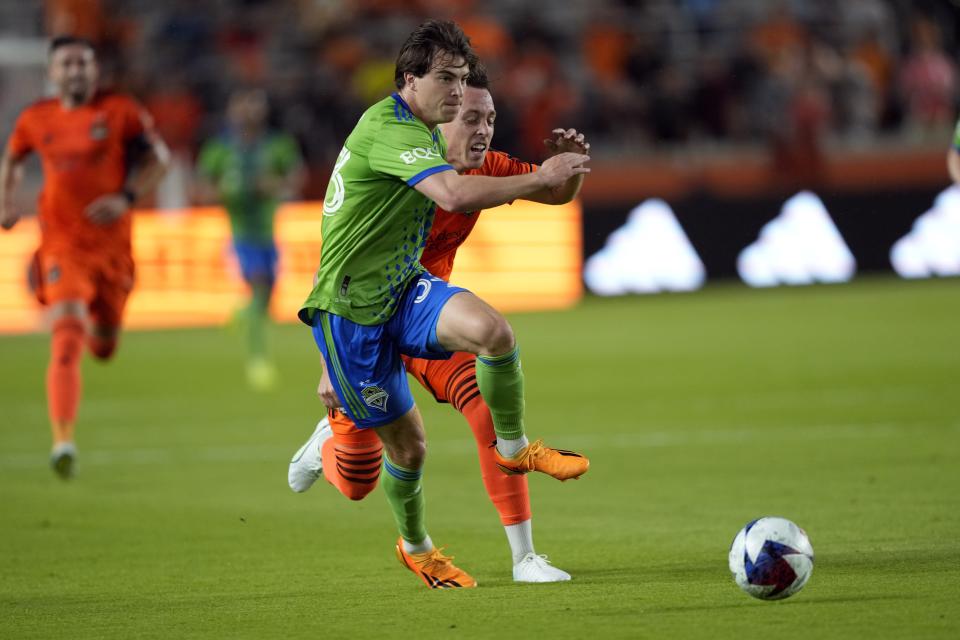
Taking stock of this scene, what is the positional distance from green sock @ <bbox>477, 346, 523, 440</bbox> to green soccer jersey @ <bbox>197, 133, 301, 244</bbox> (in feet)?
34.1

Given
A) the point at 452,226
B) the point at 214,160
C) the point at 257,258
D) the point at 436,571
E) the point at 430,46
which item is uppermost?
the point at 430,46

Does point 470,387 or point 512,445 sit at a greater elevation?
point 470,387

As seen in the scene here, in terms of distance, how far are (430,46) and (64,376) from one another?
4928 mm

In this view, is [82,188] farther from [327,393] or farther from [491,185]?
[491,185]

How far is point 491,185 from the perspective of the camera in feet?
19.0

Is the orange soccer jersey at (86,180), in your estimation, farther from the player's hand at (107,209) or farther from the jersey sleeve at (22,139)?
the player's hand at (107,209)

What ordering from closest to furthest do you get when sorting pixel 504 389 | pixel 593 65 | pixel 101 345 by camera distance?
pixel 504 389 < pixel 101 345 < pixel 593 65

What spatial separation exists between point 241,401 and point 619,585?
8.35m

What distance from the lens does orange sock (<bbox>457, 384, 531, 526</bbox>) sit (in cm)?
656

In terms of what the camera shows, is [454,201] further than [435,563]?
No

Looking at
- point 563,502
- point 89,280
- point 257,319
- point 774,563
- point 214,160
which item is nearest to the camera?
point 774,563

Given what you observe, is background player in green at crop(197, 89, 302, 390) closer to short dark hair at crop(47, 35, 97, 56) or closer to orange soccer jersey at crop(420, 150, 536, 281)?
→ short dark hair at crop(47, 35, 97, 56)

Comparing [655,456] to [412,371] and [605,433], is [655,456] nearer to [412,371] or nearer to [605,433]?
[605,433]

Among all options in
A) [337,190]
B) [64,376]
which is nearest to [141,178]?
[64,376]
